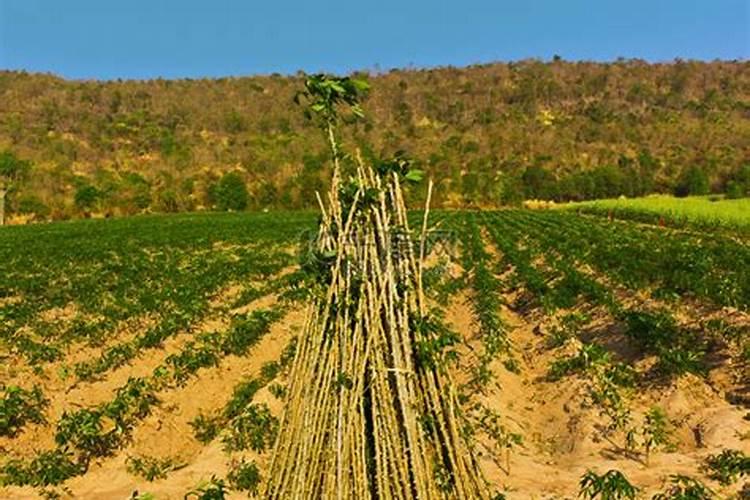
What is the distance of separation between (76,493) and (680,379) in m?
7.63

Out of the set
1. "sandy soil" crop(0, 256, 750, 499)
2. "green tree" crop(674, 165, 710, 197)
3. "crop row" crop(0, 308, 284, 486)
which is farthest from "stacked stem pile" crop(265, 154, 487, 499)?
"green tree" crop(674, 165, 710, 197)

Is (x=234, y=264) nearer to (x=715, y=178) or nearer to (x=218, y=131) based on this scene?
(x=715, y=178)

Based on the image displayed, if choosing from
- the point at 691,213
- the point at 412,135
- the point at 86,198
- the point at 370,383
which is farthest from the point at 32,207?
the point at 370,383

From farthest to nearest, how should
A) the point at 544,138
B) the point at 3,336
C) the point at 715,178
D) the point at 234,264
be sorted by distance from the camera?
the point at 544,138 < the point at 715,178 < the point at 234,264 < the point at 3,336

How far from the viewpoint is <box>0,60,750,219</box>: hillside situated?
2928 inches

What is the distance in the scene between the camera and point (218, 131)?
104 meters

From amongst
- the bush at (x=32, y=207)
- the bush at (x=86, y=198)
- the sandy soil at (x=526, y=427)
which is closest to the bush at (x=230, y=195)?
the bush at (x=86, y=198)

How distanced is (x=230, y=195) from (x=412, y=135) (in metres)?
42.0

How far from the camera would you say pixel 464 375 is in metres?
10.8

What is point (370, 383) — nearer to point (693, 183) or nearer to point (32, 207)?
point (32, 207)

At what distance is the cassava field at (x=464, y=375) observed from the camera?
24.3ft

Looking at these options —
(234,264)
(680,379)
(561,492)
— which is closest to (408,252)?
(561,492)

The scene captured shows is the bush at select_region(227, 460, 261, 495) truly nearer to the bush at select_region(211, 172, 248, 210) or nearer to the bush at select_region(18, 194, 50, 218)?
the bush at select_region(18, 194, 50, 218)

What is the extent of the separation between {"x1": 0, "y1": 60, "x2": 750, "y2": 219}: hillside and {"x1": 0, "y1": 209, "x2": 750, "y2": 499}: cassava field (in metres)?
51.7
